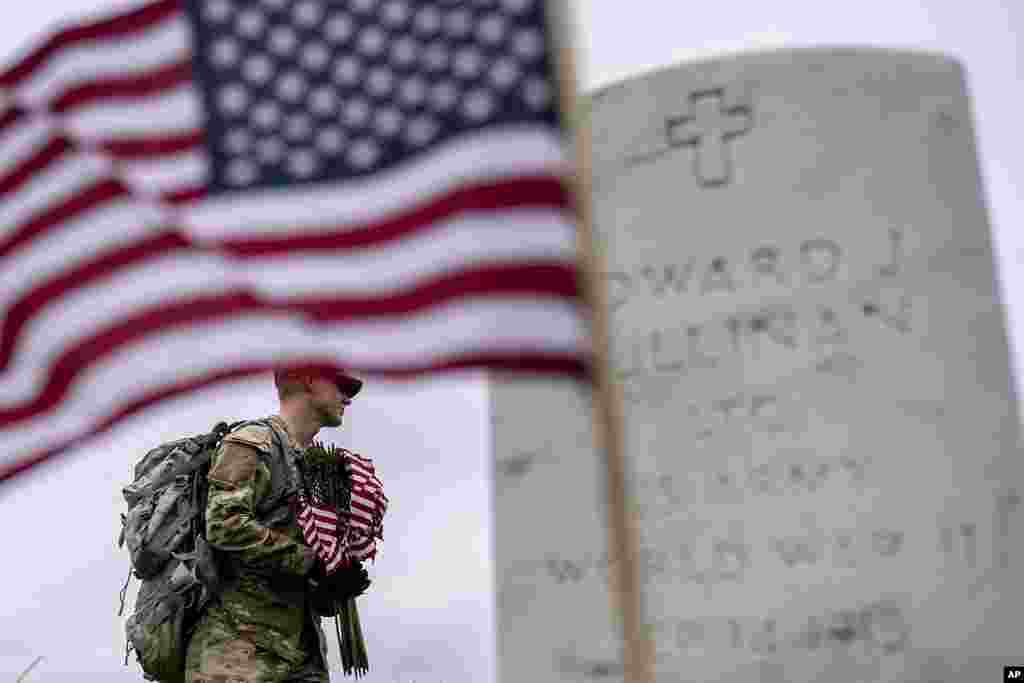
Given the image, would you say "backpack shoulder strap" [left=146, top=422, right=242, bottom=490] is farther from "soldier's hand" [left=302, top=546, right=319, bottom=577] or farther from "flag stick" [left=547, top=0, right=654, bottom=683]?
"flag stick" [left=547, top=0, right=654, bottom=683]

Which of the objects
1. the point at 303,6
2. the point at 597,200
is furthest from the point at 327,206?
the point at 597,200

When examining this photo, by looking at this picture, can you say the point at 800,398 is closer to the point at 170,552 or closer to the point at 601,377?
the point at 601,377

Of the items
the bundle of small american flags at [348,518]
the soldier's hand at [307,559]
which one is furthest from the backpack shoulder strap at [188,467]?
the soldier's hand at [307,559]

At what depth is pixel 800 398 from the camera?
389 cm

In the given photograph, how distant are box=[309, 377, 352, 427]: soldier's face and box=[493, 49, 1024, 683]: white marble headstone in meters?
1.78

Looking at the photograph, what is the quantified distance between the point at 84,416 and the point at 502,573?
140cm

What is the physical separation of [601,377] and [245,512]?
9.40 feet

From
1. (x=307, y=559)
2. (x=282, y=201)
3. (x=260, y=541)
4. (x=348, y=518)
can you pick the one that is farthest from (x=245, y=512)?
(x=282, y=201)

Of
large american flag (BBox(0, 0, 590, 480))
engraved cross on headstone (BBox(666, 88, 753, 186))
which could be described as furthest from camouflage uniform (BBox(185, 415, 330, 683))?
engraved cross on headstone (BBox(666, 88, 753, 186))

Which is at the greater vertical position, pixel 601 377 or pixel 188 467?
pixel 601 377

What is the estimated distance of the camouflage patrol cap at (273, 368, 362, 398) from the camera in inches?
227

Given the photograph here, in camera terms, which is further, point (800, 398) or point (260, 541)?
point (260, 541)

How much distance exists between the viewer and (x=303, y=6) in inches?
127

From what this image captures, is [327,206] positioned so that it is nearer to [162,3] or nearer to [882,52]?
[162,3]
